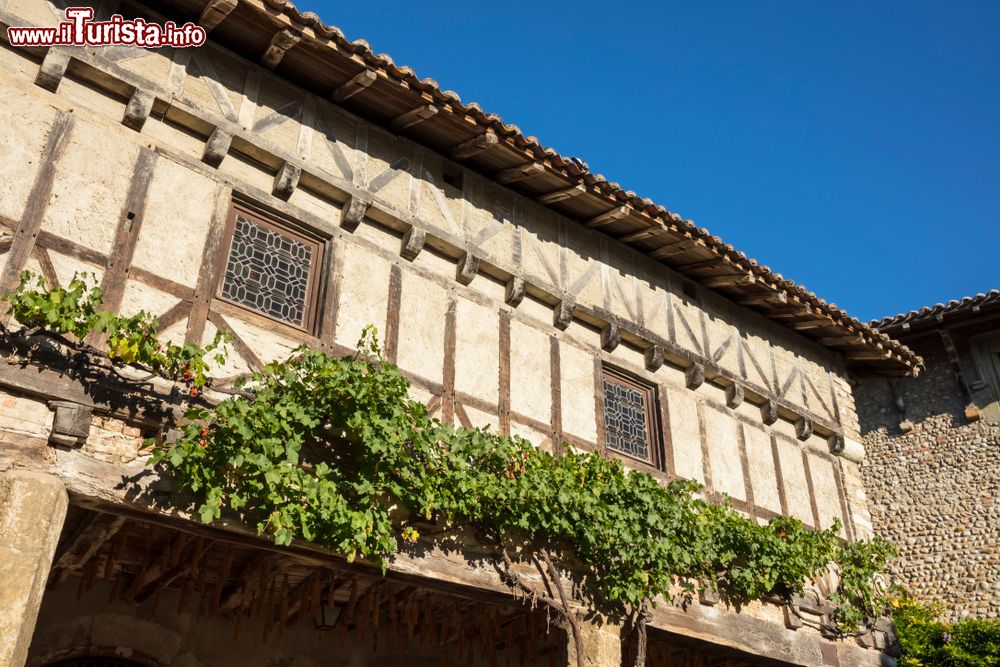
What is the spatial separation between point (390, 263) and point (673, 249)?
3745mm

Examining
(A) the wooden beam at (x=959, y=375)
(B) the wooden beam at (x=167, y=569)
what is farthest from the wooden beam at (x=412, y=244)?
(A) the wooden beam at (x=959, y=375)

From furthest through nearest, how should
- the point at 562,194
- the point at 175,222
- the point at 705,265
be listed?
the point at 705,265
the point at 562,194
the point at 175,222

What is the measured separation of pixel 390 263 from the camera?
25.6 feet

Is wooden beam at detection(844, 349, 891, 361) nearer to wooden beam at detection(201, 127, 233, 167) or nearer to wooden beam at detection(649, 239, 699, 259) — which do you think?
wooden beam at detection(649, 239, 699, 259)

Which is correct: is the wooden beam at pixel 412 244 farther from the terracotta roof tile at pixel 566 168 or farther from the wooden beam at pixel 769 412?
the wooden beam at pixel 769 412

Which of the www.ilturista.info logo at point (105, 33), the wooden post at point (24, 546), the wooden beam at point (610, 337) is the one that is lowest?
the wooden post at point (24, 546)

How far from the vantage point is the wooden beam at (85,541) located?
630 centimetres

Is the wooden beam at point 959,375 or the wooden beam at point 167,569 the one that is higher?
the wooden beam at point 959,375

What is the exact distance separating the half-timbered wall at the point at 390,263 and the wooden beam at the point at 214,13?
0.29 metres

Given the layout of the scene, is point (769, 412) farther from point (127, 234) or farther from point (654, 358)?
point (127, 234)

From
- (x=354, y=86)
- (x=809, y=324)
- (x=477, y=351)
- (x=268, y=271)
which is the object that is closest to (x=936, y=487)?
(x=809, y=324)

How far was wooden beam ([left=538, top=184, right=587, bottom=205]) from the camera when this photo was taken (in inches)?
355

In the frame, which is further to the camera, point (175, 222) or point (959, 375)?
point (959, 375)

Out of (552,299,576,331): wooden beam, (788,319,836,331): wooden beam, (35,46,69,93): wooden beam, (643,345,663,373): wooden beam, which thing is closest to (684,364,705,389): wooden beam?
(643,345,663,373): wooden beam
